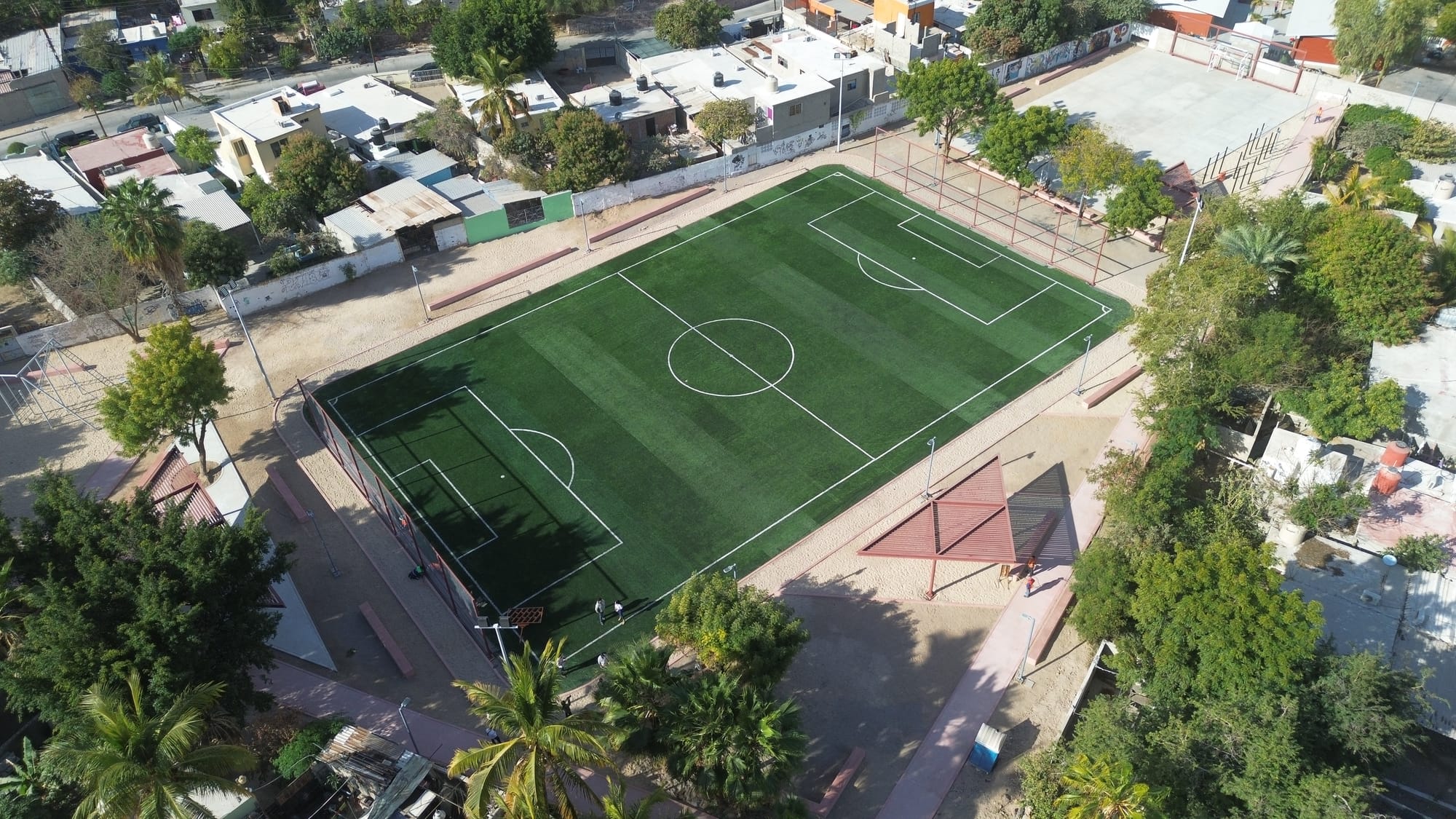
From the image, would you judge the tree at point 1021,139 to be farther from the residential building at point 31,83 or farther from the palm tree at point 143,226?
the residential building at point 31,83

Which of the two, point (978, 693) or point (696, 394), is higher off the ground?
point (696, 394)

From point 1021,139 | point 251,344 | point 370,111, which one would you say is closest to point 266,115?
point 370,111

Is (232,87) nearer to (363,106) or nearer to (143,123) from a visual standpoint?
(143,123)

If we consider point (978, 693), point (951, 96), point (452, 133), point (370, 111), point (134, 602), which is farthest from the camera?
point (370, 111)

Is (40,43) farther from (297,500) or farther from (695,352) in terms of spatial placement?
(695,352)

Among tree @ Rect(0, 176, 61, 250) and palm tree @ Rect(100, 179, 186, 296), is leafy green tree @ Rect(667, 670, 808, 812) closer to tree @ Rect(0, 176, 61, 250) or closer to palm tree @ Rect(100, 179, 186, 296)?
palm tree @ Rect(100, 179, 186, 296)

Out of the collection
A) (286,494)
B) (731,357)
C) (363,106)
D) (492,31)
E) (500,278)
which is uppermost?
(492,31)

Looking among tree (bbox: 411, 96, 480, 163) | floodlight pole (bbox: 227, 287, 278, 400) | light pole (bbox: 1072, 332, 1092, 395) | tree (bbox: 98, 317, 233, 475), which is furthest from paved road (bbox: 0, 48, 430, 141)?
light pole (bbox: 1072, 332, 1092, 395)
